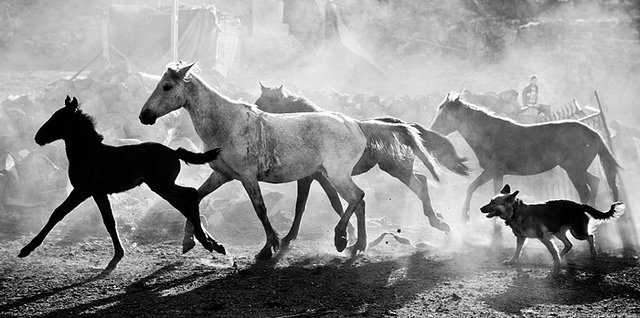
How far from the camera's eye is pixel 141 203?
9805 mm

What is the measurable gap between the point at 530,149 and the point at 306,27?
18.7 meters

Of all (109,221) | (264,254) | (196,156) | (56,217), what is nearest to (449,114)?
(264,254)

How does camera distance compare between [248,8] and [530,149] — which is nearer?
[530,149]

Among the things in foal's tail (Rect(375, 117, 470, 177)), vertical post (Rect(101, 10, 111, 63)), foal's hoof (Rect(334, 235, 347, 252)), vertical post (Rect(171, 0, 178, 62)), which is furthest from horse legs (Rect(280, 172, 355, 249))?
vertical post (Rect(101, 10, 111, 63))

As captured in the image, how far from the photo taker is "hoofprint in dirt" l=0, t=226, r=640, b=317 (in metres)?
5.75

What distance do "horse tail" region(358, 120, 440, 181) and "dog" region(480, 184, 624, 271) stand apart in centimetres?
126

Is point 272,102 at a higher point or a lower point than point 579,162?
higher

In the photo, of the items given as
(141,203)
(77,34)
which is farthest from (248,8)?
(141,203)

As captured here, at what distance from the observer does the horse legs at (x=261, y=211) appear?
729cm

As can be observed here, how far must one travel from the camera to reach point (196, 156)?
6.77 metres

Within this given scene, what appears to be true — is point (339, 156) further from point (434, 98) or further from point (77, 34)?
point (77, 34)

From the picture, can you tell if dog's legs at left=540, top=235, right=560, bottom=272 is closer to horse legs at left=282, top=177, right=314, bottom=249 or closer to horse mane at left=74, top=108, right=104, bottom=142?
horse legs at left=282, top=177, right=314, bottom=249

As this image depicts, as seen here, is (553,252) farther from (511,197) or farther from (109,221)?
(109,221)

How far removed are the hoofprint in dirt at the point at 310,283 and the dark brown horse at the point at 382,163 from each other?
500 millimetres
